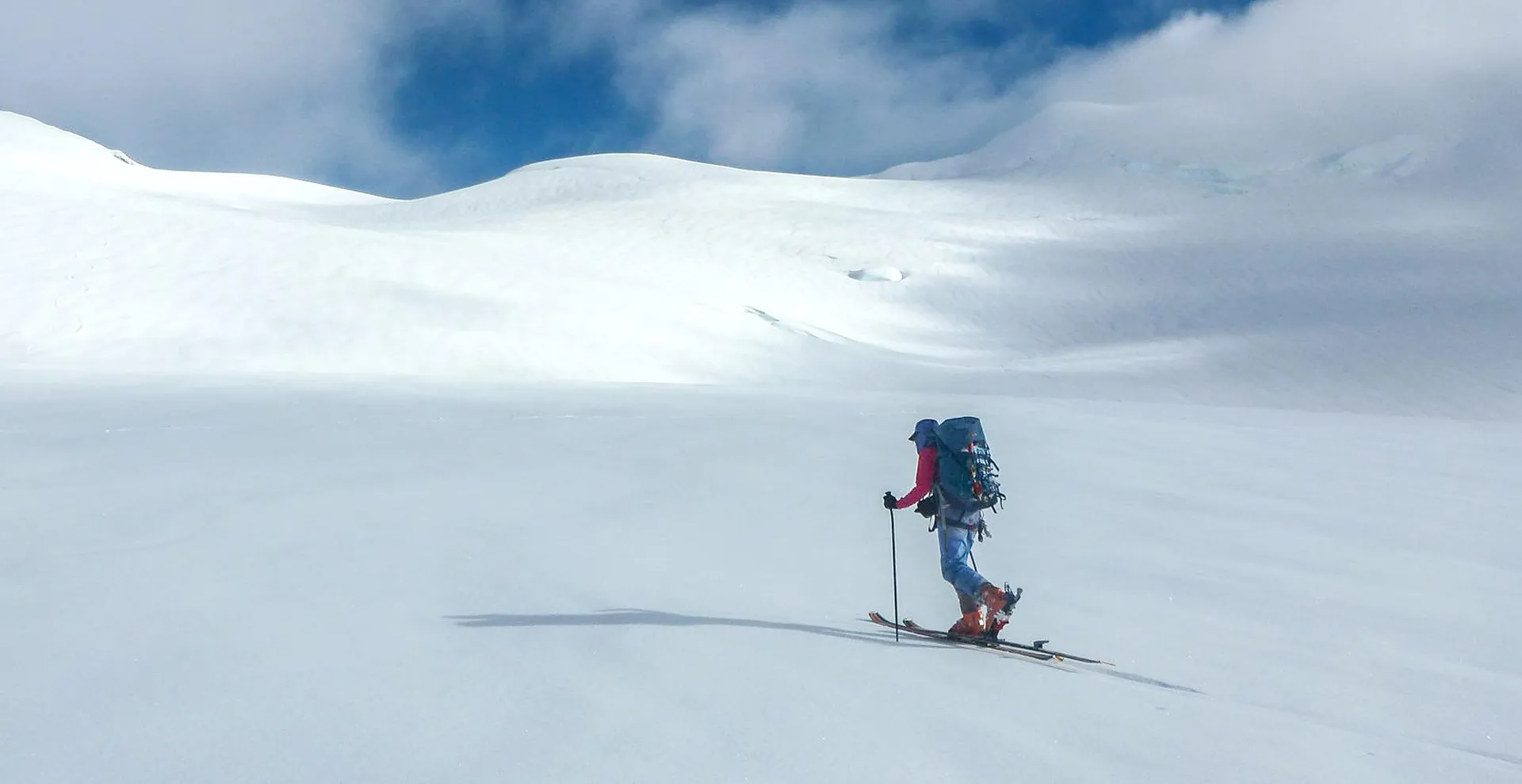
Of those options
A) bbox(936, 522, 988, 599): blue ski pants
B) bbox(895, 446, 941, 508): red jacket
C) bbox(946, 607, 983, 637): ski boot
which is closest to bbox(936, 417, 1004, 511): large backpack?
bbox(895, 446, 941, 508): red jacket

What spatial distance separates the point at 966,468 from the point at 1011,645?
2.63 feet

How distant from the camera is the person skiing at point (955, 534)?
181 inches

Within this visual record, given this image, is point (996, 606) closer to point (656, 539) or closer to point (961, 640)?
point (961, 640)

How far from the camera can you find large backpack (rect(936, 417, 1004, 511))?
4508 millimetres

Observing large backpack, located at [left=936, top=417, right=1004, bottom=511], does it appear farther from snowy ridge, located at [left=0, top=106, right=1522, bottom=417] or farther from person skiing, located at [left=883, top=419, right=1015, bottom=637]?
snowy ridge, located at [left=0, top=106, right=1522, bottom=417]

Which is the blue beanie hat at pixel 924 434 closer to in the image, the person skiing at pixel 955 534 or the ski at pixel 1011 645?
the person skiing at pixel 955 534

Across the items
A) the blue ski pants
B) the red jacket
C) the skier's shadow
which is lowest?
the skier's shadow

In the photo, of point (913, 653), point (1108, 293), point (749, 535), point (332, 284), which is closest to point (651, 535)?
point (749, 535)

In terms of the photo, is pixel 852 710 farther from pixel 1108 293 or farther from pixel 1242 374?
pixel 1108 293

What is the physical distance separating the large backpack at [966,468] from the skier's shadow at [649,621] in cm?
68

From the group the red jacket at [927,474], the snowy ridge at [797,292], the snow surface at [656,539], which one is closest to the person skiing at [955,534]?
the red jacket at [927,474]

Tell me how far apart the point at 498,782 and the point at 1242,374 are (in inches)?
855

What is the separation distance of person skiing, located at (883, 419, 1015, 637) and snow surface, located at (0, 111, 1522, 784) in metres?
0.19

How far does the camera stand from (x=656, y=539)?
6.33 m
